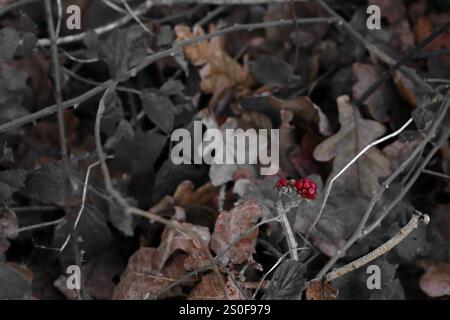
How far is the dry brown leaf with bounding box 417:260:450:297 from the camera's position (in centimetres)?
90

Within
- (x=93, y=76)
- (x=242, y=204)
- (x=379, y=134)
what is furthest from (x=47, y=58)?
(x=379, y=134)

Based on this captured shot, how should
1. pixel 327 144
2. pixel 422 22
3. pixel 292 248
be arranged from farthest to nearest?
pixel 422 22 → pixel 327 144 → pixel 292 248

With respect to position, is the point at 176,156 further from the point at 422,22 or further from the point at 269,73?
the point at 422,22

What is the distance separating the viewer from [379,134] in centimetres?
105

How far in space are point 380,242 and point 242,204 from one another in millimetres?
220

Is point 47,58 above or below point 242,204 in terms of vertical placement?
above

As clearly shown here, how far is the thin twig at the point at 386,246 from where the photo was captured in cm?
77

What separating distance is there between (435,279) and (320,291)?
19 centimetres

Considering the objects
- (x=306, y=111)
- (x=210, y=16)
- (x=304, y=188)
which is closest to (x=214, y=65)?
(x=210, y=16)

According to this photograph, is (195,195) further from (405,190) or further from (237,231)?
(405,190)

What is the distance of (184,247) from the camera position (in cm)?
91

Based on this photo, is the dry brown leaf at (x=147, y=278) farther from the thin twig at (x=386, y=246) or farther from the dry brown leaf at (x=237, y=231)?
the thin twig at (x=386, y=246)

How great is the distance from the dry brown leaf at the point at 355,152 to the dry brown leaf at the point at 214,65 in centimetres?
21

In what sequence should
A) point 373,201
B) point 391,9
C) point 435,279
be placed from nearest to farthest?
point 373,201 < point 435,279 < point 391,9
